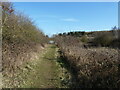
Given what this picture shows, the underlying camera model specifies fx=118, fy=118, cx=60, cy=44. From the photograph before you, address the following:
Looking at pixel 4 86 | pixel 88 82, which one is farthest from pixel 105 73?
pixel 4 86

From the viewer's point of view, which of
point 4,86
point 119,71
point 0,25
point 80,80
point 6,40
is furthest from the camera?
point 6,40

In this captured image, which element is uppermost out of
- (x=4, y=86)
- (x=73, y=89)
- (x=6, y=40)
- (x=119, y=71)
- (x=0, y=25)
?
(x=0, y=25)

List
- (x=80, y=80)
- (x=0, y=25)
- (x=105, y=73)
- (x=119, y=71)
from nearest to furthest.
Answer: (x=119, y=71), (x=105, y=73), (x=80, y=80), (x=0, y=25)

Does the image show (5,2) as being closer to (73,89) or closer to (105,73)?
(73,89)

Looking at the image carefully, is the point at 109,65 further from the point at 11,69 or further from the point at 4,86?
the point at 11,69

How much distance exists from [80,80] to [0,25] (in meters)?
4.93

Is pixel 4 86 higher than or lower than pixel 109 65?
lower

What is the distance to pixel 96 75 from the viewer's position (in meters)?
4.54

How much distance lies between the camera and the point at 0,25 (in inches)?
247

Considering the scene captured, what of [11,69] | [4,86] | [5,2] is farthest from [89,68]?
[5,2]

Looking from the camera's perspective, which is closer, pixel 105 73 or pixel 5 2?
pixel 105 73

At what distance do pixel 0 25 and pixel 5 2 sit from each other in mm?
1789

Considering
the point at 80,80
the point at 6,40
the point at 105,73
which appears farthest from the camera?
the point at 6,40

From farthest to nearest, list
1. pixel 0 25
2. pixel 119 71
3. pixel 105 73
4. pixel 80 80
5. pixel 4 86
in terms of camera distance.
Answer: pixel 0 25 < pixel 80 80 < pixel 4 86 < pixel 105 73 < pixel 119 71
